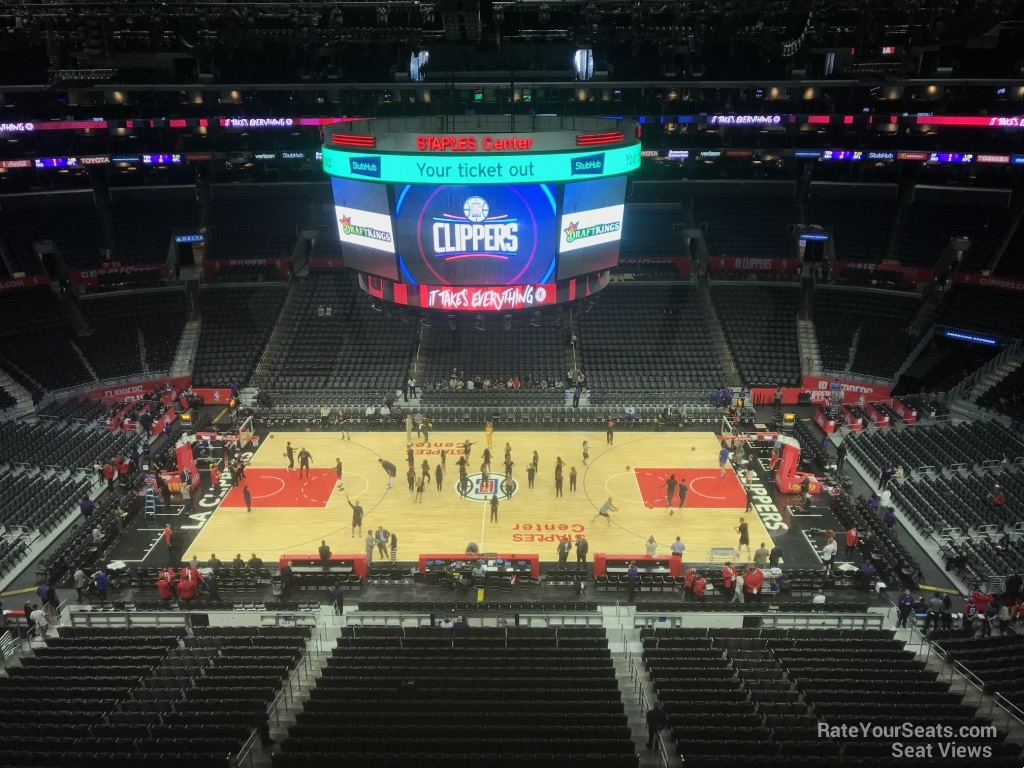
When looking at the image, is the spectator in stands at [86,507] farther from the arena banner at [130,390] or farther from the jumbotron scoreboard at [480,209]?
the jumbotron scoreboard at [480,209]

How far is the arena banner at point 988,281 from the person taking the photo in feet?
112

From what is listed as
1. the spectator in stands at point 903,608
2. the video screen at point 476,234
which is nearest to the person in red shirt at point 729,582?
the spectator in stands at point 903,608

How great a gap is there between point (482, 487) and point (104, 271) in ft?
85.1

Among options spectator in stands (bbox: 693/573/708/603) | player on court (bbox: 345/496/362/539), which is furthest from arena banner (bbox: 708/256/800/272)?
player on court (bbox: 345/496/362/539)

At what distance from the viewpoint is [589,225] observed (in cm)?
2134

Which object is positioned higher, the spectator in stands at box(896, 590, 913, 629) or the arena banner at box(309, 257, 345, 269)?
the arena banner at box(309, 257, 345, 269)

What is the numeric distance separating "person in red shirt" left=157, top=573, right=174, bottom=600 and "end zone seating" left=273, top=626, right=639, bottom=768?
6.40m

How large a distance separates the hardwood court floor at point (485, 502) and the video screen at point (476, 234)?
8049mm

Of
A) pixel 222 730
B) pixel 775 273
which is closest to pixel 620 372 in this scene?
pixel 775 273

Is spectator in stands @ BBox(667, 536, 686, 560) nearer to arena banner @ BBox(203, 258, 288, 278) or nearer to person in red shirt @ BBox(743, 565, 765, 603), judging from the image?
person in red shirt @ BBox(743, 565, 765, 603)

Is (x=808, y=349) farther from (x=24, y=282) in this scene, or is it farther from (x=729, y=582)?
(x=24, y=282)

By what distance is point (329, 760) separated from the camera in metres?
11.8

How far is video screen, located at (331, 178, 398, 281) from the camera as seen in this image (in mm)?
20797

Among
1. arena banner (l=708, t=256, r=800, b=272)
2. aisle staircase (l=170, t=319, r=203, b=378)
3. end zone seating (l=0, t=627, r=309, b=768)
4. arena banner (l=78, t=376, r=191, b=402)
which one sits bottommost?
arena banner (l=78, t=376, r=191, b=402)
